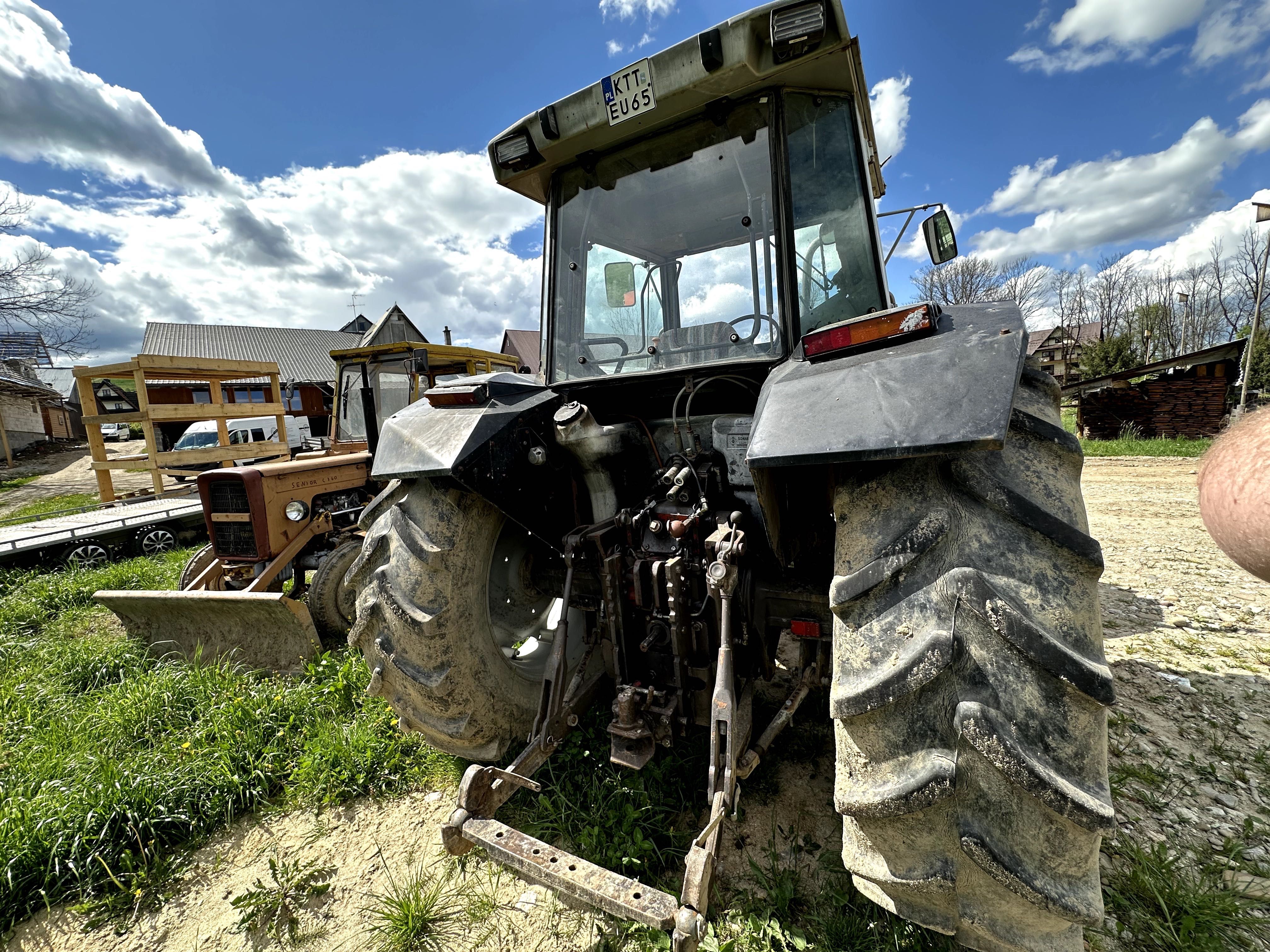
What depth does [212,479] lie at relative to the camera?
4.05 m

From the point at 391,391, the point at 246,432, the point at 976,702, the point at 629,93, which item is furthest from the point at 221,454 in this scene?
the point at 246,432

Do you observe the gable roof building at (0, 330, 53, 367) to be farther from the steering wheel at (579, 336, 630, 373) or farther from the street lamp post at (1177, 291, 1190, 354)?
the street lamp post at (1177, 291, 1190, 354)

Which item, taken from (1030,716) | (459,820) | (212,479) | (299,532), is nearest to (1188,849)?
(1030,716)

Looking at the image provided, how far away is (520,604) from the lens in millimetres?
2391

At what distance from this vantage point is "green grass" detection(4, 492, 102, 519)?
9.06 metres

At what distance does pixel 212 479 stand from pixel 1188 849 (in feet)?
17.6

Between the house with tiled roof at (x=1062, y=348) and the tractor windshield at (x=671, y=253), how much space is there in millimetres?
31503

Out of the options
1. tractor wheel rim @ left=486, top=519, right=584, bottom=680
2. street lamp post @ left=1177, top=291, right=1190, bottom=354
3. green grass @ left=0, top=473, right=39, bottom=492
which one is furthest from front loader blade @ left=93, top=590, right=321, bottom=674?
street lamp post @ left=1177, top=291, right=1190, bottom=354

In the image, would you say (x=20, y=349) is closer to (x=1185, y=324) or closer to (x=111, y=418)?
(x=111, y=418)

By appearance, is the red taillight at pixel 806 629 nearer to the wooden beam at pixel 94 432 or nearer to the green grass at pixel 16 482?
the wooden beam at pixel 94 432

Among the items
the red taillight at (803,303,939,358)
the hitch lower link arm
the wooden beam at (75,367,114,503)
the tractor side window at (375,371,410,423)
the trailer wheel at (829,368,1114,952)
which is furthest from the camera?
the wooden beam at (75,367,114,503)

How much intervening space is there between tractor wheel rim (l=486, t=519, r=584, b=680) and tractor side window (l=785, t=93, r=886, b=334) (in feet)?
4.41

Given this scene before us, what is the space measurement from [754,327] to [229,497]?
3951 mm

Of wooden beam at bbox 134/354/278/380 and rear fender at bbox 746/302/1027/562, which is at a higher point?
wooden beam at bbox 134/354/278/380
